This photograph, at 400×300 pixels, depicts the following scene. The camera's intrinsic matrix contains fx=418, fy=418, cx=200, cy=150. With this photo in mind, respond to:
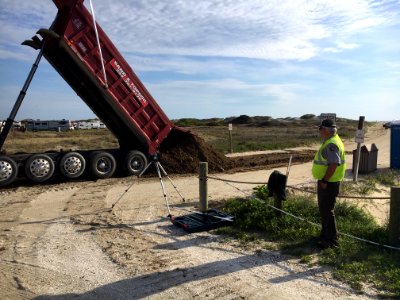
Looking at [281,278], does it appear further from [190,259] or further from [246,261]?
[190,259]

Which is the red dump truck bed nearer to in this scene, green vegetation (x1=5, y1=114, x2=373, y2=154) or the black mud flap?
the black mud flap

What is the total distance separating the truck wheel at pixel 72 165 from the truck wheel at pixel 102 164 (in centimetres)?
31

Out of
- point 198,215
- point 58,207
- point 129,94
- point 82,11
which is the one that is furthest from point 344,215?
point 82,11

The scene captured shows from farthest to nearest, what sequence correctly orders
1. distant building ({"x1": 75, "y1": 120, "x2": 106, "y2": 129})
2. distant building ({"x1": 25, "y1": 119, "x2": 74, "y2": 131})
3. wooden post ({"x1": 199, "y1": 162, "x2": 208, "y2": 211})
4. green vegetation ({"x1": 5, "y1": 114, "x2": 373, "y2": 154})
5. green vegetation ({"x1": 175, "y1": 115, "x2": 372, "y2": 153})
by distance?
distant building ({"x1": 75, "y1": 120, "x2": 106, "y2": 129})
distant building ({"x1": 25, "y1": 119, "x2": 74, "y2": 131})
green vegetation ({"x1": 175, "y1": 115, "x2": 372, "y2": 153})
green vegetation ({"x1": 5, "y1": 114, "x2": 373, "y2": 154})
wooden post ({"x1": 199, "y1": 162, "x2": 208, "y2": 211})

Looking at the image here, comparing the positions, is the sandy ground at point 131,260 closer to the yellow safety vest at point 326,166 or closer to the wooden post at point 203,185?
the wooden post at point 203,185

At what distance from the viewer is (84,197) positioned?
10312 mm

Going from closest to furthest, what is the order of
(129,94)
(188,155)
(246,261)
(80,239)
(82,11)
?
(246,261)
(80,239)
(82,11)
(129,94)
(188,155)

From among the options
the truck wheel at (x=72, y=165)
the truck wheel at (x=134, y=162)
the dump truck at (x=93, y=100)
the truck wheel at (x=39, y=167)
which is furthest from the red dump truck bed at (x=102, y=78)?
the truck wheel at (x=39, y=167)

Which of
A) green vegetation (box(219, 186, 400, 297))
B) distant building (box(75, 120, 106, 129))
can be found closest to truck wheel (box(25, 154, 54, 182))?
green vegetation (box(219, 186, 400, 297))

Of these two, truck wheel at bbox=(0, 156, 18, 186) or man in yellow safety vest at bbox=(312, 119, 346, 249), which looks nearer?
man in yellow safety vest at bbox=(312, 119, 346, 249)

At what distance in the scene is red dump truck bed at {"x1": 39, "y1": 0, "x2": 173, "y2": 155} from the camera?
436 inches

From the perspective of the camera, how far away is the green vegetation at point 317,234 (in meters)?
5.18

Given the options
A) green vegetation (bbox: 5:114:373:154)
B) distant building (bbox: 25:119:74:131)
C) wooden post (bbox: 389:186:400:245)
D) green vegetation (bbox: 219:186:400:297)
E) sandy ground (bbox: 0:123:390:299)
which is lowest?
sandy ground (bbox: 0:123:390:299)

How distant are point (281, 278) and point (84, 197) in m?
6.43
